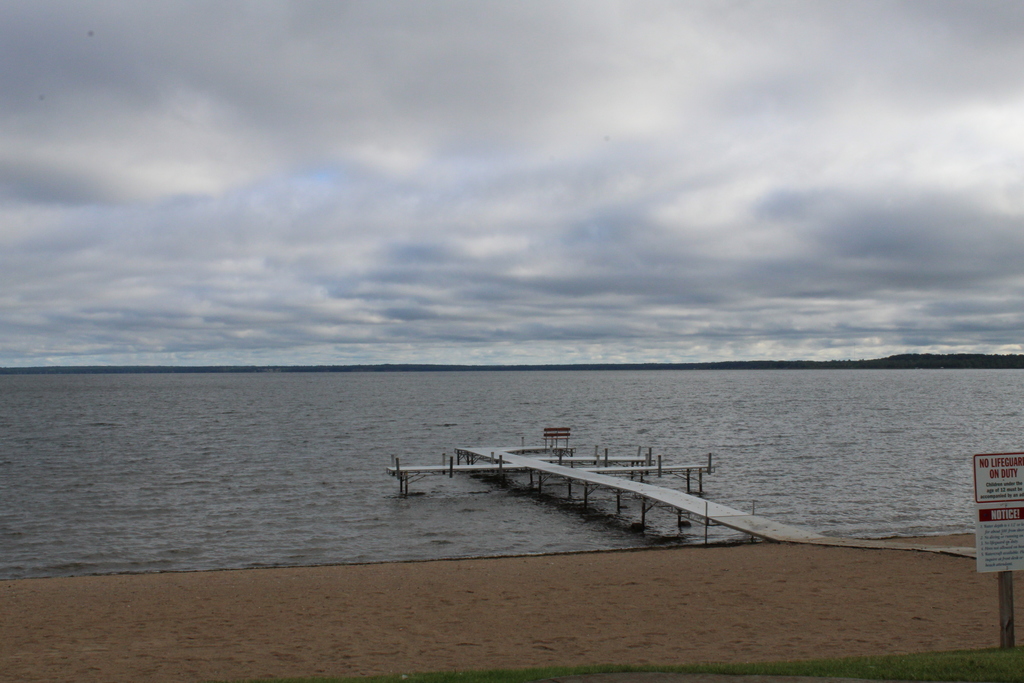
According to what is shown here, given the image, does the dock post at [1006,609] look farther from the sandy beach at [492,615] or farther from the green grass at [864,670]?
the sandy beach at [492,615]

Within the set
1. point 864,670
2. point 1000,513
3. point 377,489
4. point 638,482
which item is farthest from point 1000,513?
point 377,489

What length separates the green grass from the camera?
336 inches

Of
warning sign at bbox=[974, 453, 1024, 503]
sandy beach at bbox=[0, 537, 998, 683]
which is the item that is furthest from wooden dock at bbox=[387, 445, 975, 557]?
warning sign at bbox=[974, 453, 1024, 503]

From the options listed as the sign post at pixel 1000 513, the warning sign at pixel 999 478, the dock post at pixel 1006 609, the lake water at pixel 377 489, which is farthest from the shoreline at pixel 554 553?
the warning sign at pixel 999 478

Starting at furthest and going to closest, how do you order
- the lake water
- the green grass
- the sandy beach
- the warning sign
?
the lake water → the sandy beach → the warning sign → the green grass

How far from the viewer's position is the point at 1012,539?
9.45m

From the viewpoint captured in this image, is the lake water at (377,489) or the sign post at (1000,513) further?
the lake water at (377,489)

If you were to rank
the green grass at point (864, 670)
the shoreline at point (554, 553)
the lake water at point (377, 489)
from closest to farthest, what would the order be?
the green grass at point (864, 670) < the shoreline at point (554, 553) < the lake water at point (377, 489)

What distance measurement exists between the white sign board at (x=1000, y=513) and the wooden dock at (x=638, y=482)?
35.3ft

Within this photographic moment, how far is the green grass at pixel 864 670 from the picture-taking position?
8.53 meters

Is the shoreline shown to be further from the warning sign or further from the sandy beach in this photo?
the warning sign

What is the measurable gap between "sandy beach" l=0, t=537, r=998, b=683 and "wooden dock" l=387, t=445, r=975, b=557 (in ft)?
5.23

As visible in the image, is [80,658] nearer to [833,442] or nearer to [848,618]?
[848,618]

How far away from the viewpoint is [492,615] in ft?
50.3
